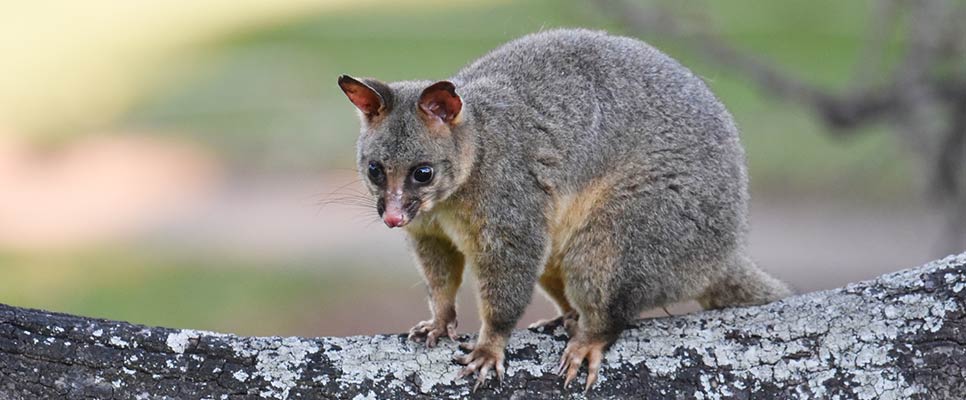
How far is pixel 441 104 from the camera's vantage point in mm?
5199

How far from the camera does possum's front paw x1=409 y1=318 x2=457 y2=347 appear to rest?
16.3ft

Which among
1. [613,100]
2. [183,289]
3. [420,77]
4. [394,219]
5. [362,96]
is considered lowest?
[394,219]

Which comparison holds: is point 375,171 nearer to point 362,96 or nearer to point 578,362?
point 362,96

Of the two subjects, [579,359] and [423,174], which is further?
[423,174]

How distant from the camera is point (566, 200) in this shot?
5398 mm

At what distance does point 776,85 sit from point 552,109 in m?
3.76

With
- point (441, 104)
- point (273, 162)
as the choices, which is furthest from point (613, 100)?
point (273, 162)

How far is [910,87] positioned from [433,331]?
4.82 meters

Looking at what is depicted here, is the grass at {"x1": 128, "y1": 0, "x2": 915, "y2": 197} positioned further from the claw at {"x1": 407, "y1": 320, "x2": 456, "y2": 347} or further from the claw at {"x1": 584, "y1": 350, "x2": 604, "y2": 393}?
the claw at {"x1": 584, "y1": 350, "x2": 604, "y2": 393}

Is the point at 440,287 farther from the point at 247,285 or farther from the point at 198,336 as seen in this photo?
the point at 247,285

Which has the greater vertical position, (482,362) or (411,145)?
(411,145)

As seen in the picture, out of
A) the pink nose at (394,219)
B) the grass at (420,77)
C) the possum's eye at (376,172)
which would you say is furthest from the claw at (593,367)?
the grass at (420,77)

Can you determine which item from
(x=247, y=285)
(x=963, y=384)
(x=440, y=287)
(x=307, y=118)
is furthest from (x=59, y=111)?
(x=963, y=384)

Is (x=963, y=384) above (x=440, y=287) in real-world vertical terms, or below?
below
